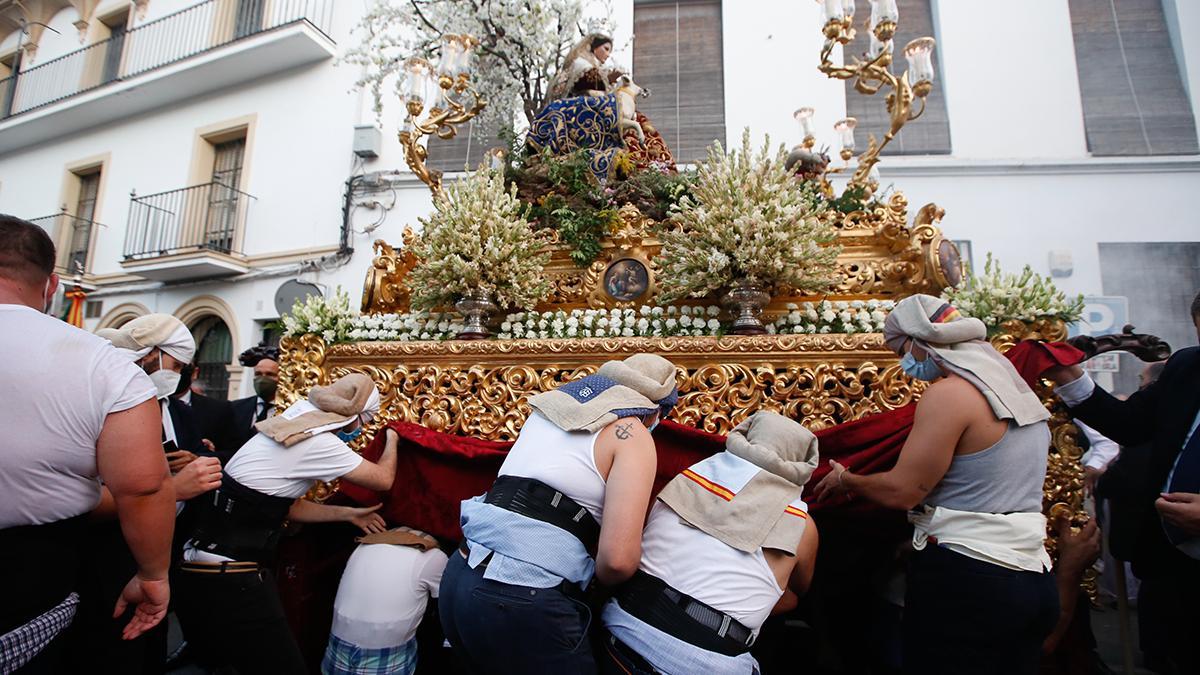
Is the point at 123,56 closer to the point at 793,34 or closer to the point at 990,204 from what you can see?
the point at 793,34

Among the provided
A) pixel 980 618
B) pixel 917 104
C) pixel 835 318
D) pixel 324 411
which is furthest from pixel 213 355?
pixel 917 104

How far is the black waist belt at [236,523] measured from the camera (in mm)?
2295

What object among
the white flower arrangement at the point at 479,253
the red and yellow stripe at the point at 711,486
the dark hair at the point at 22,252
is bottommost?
the red and yellow stripe at the point at 711,486

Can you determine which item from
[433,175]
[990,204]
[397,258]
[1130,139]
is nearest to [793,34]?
[990,204]

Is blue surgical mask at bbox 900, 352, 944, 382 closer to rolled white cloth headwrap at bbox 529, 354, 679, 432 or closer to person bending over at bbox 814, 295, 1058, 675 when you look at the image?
person bending over at bbox 814, 295, 1058, 675

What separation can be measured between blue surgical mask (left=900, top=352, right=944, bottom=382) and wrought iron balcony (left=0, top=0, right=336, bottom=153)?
424 inches

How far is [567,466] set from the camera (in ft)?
5.90

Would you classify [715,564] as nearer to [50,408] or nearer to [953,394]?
[953,394]

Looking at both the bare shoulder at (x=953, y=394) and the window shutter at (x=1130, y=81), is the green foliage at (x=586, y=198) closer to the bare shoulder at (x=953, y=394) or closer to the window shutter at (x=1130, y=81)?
the bare shoulder at (x=953, y=394)

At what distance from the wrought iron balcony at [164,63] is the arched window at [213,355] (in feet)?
14.7

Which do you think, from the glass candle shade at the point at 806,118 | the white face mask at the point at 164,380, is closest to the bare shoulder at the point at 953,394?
the white face mask at the point at 164,380

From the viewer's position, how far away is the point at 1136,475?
3418 millimetres

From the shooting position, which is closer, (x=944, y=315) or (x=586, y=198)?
(x=944, y=315)

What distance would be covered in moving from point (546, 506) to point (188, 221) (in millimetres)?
11192
